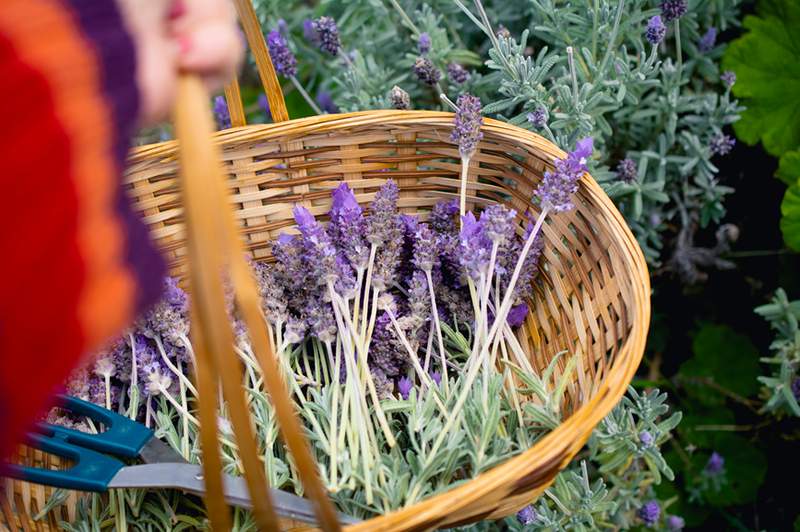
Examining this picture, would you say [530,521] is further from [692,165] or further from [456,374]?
[692,165]

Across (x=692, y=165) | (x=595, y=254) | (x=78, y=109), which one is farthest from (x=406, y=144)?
(x=78, y=109)

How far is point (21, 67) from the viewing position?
0.46 meters

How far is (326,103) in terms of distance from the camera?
4.66 ft

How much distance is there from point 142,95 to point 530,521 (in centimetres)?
66

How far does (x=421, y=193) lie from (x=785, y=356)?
57 cm

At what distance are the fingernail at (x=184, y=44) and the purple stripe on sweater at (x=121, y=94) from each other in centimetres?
4

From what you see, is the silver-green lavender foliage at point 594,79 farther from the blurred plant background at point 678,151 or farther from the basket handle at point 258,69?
the basket handle at point 258,69

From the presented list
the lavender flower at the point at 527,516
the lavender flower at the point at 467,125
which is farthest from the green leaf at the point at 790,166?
the lavender flower at the point at 527,516

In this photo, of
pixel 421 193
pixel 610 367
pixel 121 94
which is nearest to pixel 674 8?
pixel 421 193

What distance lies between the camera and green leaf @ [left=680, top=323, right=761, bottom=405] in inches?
50.6

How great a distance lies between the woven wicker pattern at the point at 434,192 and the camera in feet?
2.74

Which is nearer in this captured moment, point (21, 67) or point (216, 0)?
point (21, 67)

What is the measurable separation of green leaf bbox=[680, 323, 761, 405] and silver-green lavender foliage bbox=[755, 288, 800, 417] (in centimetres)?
18

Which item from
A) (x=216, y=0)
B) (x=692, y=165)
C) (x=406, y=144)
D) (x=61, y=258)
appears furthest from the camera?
(x=692, y=165)
